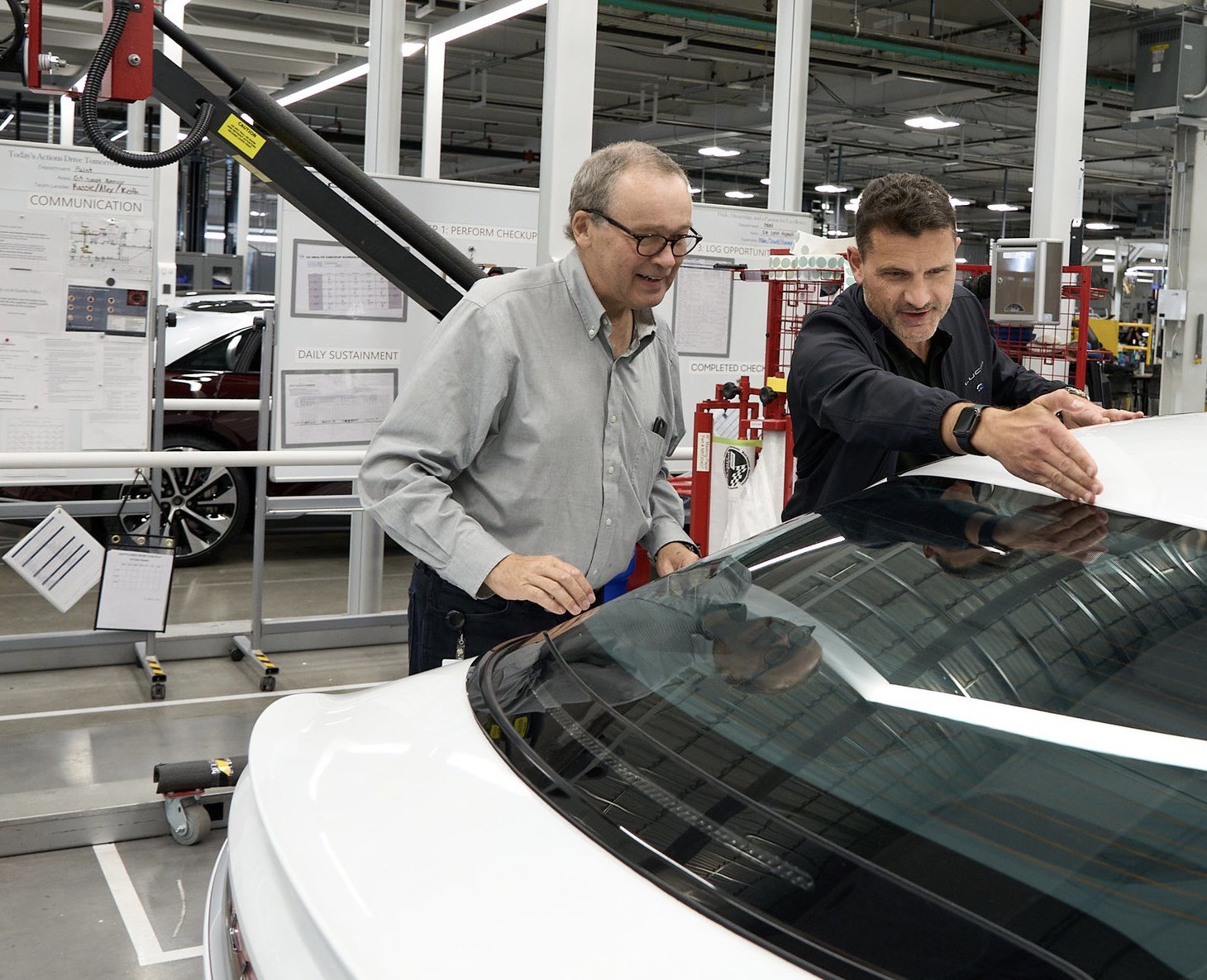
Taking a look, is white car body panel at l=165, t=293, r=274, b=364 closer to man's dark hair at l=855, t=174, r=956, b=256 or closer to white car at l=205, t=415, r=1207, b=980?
man's dark hair at l=855, t=174, r=956, b=256

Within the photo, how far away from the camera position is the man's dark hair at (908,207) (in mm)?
2021

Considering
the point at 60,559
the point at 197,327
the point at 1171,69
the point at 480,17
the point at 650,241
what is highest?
the point at 1171,69

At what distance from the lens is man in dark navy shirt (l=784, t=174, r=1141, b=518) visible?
1616mm

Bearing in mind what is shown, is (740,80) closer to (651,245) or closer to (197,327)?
(197,327)

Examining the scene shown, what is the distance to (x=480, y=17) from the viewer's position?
707 centimetres

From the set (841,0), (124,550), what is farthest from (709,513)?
(841,0)

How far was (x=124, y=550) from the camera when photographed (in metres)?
4.77

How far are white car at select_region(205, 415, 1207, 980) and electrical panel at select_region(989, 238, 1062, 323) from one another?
3461 mm

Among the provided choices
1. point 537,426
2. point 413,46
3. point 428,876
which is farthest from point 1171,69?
point 428,876

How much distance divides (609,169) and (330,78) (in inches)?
379

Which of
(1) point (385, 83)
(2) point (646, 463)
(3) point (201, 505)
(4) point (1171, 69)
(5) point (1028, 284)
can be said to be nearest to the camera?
(2) point (646, 463)

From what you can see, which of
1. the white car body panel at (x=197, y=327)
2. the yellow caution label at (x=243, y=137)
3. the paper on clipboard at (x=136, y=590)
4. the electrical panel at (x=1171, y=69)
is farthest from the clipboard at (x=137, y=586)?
the electrical panel at (x=1171, y=69)

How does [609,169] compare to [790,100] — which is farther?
[790,100]

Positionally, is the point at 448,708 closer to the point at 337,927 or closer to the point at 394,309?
the point at 337,927
